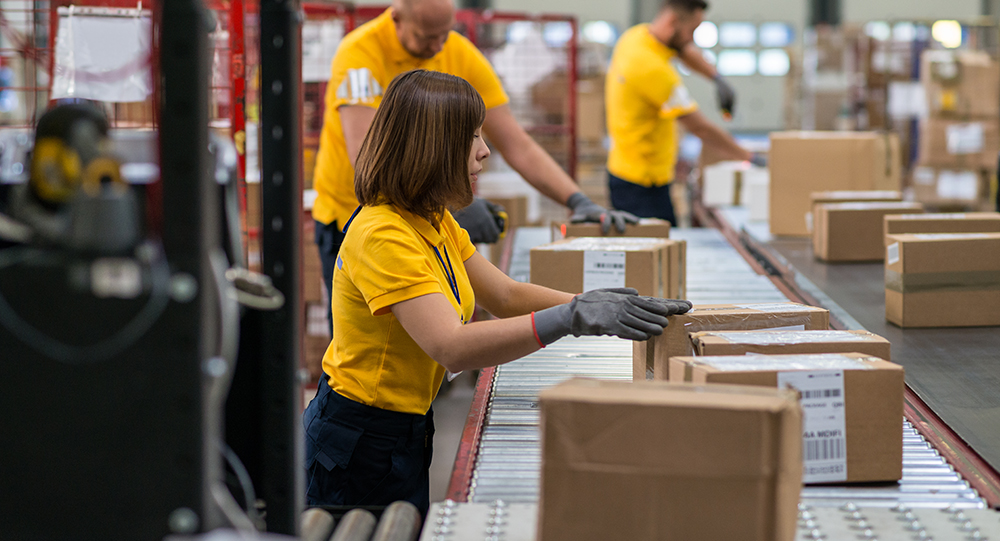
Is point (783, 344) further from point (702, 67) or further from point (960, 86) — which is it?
point (960, 86)

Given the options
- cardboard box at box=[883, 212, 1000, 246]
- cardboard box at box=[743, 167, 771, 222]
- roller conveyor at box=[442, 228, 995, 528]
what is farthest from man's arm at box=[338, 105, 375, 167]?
cardboard box at box=[743, 167, 771, 222]

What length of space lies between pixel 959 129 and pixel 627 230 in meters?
6.27

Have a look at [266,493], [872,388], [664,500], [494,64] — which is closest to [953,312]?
[872,388]

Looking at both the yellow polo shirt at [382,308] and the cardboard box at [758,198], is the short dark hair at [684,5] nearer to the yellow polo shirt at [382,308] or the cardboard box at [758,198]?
the cardboard box at [758,198]

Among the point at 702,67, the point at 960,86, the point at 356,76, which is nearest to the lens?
the point at 356,76

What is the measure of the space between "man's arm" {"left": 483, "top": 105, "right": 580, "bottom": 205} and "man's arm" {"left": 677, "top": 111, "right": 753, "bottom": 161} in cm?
177

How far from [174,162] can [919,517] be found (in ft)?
4.12

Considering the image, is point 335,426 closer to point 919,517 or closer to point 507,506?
point 507,506

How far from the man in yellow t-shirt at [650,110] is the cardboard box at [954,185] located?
4.50 m

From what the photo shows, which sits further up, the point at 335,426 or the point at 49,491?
the point at 49,491

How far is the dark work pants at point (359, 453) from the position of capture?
6.59 feet

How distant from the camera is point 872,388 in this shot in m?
1.57

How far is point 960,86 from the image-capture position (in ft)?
26.8

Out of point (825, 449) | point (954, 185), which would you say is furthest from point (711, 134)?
point (954, 185)
